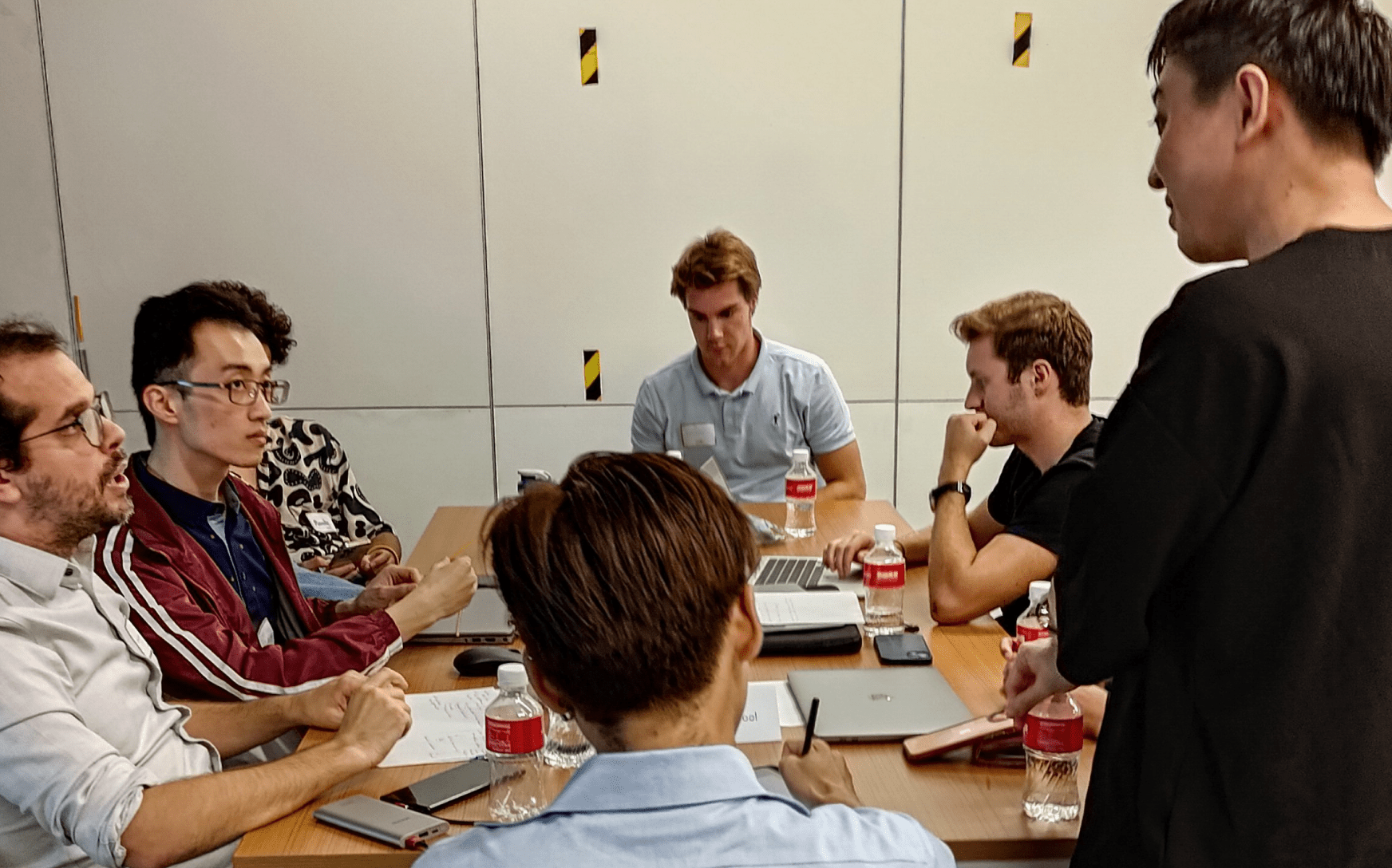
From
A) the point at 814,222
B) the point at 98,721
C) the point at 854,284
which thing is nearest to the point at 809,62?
the point at 814,222

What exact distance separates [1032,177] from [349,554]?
8.87 feet

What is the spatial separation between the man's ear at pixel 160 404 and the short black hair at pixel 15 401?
13.9 inches

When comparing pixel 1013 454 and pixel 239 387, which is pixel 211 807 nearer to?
pixel 239 387

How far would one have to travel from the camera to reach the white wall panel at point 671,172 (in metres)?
3.79

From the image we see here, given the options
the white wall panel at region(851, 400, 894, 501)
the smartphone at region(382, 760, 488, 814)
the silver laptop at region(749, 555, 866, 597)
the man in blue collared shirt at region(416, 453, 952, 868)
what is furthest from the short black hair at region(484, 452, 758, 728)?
the white wall panel at region(851, 400, 894, 501)

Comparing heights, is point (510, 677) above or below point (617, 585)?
below

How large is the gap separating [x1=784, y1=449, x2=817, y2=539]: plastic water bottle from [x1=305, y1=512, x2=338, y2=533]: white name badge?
4.24 feet

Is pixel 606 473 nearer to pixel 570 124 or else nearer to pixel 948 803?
pixel 948 803

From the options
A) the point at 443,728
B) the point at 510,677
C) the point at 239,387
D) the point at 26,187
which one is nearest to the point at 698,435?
the point at 239,387

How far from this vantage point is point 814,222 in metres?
3.94

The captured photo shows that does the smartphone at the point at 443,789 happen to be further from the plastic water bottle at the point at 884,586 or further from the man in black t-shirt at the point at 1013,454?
the man in black t-shirt at the point at 1013,454

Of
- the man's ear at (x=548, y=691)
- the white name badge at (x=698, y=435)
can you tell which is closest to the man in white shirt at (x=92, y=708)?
the man's ear at (x=548, y=691)

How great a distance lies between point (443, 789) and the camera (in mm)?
1456

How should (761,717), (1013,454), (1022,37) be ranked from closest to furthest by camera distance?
(761,717) → (1013,454) → (1022,37)
